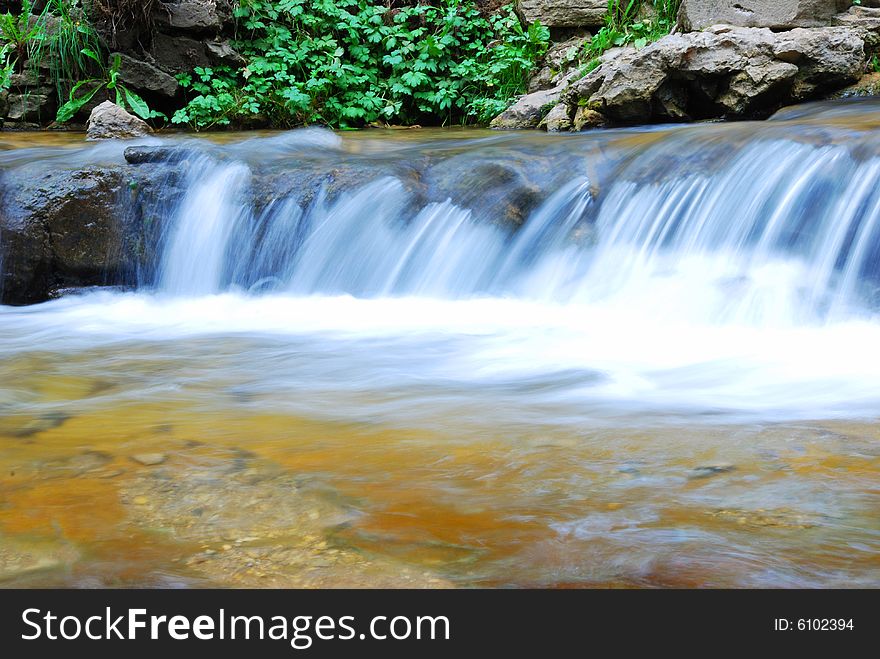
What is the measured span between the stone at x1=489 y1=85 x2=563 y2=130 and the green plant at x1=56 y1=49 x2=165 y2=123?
3505 millimetres

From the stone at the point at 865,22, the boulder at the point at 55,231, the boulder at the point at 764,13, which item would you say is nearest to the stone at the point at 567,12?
the boulder at the point at 764,13

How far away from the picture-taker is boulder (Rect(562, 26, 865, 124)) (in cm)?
751

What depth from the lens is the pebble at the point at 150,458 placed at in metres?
2.53

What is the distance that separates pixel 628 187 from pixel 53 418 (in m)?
3.44

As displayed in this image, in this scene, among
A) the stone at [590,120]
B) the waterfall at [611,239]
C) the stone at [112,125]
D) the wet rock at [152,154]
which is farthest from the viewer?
the stone at [112,125]

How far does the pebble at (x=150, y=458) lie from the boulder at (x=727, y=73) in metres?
6.00

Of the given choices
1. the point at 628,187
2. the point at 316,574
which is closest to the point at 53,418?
the point at 316,574

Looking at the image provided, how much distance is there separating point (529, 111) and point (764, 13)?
2.14 m

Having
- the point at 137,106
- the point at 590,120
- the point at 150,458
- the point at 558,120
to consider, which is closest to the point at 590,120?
the point at 590,120

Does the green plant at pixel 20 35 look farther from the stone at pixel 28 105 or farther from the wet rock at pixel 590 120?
the wet rock at pixel 590 120

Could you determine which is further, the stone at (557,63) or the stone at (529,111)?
the stone at (557,63)

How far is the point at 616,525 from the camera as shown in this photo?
6.81 feet

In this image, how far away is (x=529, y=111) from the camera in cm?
898

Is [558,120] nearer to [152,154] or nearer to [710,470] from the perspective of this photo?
[152,154]
